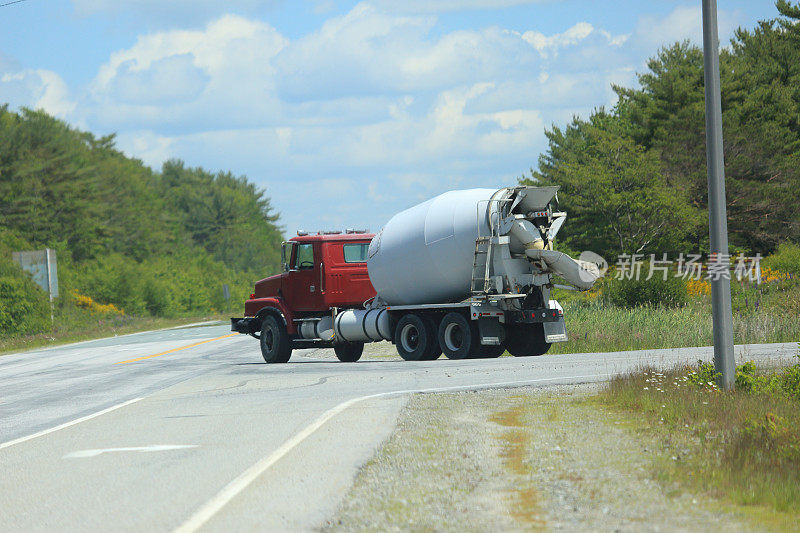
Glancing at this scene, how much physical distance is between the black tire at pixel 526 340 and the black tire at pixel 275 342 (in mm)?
5895

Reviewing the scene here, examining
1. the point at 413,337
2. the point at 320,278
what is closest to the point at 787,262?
the point at 413,337

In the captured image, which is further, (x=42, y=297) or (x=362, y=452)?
(x=42, y=297)

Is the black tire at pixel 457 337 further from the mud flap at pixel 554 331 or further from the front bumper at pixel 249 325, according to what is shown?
the front bumper at pixel 249 325

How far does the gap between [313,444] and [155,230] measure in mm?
97566

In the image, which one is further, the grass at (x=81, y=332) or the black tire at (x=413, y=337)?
the grass at (x=81, y=332)

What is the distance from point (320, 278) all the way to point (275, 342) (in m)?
2.07

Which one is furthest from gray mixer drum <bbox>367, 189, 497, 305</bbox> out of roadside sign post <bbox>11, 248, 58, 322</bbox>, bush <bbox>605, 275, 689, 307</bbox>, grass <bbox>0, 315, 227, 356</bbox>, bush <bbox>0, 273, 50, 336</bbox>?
roadside sign post <bbox>11, 248, 58, 322</bbox>

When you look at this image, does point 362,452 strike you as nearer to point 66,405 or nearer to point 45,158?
point 66,405

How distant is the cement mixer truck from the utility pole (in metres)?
8.97

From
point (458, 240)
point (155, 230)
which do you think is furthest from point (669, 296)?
point (155, 230)

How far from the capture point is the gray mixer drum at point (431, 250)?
21.8 meters

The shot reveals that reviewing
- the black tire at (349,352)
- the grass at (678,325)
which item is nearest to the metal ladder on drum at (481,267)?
the grass at (678,325)

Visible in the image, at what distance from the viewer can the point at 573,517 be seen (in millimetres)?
6898

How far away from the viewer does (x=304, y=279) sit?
2552 cm
